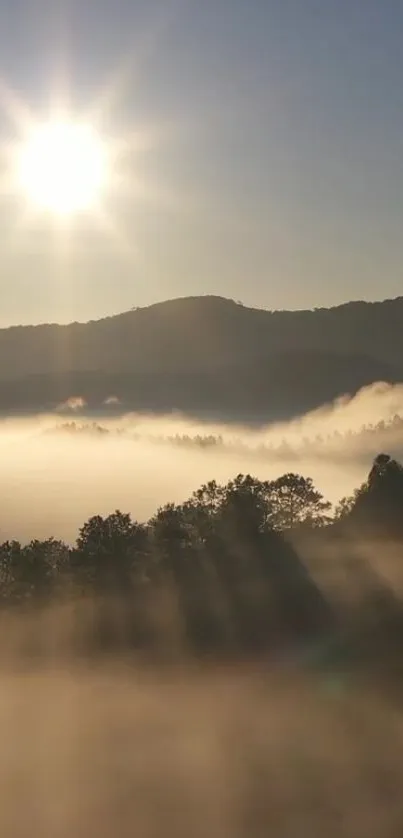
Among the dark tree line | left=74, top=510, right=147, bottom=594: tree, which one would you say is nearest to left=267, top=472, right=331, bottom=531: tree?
the dark tree line

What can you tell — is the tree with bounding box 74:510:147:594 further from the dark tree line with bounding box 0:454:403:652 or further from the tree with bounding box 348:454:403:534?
the tree with bounding box 348:454:403:534

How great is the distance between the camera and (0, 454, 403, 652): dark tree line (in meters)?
92.2

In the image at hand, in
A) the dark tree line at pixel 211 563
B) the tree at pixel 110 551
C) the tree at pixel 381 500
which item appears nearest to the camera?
the dark tree line at pixel 211 563

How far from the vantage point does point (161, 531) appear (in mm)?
113062

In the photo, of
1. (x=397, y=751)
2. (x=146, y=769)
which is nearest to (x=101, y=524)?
(x=146, y=769)

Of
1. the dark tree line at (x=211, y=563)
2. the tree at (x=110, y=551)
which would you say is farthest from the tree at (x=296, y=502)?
the tree at (x=110, y=551)

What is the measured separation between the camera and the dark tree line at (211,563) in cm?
9225

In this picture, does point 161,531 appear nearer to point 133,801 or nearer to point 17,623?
point 17,623

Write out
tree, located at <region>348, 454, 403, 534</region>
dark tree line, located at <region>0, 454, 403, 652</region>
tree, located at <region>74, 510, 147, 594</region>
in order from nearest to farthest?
dark tree line, located at <region>0, 454, 403, 652</region> → tree, located at <region>74, 510, 147, 594</region> → tree, located at <region>348, 454, 403, 534</region>

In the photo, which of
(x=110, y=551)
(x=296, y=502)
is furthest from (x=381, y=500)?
(x=110, y=551)

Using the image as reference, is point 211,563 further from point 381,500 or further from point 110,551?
point 381,500

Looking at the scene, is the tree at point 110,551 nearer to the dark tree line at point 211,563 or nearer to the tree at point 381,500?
the dark tree line at point 211,563

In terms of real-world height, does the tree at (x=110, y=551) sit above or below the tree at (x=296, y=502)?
below

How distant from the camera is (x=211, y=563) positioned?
105 m
